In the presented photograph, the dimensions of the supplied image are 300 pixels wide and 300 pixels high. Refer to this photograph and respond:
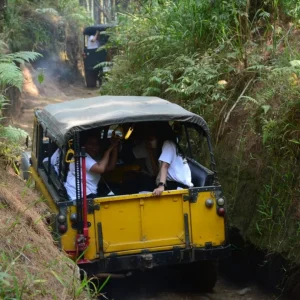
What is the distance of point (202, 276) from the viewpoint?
7281 millimetres

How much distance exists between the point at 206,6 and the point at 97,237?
5.06 meters

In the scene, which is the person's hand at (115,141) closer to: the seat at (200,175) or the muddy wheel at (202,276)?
the seat at (200,175)

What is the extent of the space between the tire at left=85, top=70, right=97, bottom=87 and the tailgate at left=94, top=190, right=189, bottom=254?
18008 mm

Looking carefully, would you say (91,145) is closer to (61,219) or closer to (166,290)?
(61,219)

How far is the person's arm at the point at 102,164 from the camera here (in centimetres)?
693

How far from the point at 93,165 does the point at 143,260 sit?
1089mm

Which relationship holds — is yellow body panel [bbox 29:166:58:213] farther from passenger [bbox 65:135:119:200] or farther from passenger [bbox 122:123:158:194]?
passenger [bbox 122:123:158:194]

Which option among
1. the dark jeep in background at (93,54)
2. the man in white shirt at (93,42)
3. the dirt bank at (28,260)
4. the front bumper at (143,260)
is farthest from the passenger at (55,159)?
the man in white shirt at (93,42)

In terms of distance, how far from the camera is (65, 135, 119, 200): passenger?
6.86m

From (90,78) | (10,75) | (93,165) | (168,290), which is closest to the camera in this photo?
(93,165)

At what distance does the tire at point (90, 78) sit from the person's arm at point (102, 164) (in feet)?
56.9

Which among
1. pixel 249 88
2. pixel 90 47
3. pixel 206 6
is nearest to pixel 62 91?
pixel 90 47

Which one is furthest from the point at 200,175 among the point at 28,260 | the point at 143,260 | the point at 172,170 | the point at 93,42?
the point at 93,42

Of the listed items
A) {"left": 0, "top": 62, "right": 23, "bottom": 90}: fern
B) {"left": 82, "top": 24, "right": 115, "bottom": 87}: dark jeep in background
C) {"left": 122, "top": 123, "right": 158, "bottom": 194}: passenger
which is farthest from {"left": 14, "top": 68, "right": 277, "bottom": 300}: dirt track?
{"left": 82, "top": 24, "right": 115, "bottom": 87}: dark jeep in background
